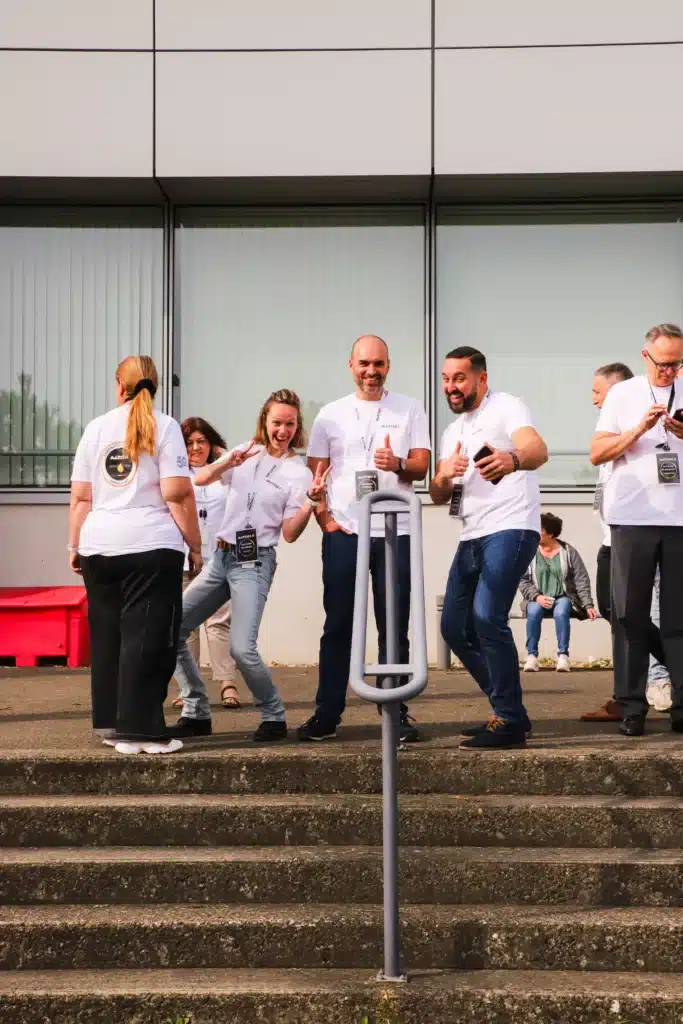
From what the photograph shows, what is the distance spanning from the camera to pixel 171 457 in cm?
538

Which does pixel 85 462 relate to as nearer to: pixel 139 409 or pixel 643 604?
pixel 139 409

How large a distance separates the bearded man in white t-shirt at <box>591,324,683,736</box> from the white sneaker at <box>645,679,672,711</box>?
0.77m

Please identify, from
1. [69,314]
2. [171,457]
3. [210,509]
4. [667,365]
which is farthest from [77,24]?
[667,365]

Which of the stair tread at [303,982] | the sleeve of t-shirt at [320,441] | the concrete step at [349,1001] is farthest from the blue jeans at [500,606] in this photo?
the concrete step at [349,1001]

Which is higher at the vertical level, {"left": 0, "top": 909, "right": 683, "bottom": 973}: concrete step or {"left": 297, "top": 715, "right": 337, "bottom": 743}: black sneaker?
{"left": 297, "top": 715, "right": 337, "bottom": 743}: black sneaker

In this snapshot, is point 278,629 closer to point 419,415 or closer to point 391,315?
point 391,315

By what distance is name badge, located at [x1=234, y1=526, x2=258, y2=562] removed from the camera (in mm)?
5914

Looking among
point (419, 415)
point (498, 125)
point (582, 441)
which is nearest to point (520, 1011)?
point (419, 415)

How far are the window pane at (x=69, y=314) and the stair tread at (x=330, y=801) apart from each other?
607 cm

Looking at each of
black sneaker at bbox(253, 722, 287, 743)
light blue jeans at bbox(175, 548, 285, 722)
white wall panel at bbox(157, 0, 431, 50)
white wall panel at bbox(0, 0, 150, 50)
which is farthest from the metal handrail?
white wall panel at bbox(0, 0, 150, 50)

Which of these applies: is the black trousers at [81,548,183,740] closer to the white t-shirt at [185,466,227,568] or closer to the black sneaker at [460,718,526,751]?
the black sneaker at [460,718,526,751]

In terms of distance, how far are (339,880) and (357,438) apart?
2.04 metres

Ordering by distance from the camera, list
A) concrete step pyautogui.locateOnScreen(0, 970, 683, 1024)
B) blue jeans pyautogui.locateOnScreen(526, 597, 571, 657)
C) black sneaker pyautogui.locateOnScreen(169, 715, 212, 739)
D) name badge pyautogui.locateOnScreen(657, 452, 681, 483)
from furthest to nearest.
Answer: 1. blue jeans pyautogui.locateOnScreen(526, 597, 571, 657)
2. black sneaker pyautogui.locateOnScreen(169, 715, 212, 739)
3. name badge pyautogui.locateOnScreen(657, 452, 681, 483)
4. concrete step pyautogui.locateOnScreen(0, 970, 683, 1024)

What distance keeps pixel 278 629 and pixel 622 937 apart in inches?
243
